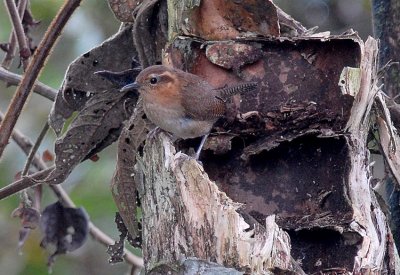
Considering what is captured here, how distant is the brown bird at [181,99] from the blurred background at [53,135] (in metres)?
0.71

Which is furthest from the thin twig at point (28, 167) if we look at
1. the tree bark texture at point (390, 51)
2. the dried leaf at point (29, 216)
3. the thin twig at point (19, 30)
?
the tree bark texture at point (390, 51)

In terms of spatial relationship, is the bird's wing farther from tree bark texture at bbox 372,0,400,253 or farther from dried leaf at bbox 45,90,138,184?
tree bark texture at bbox 372,0,400,253

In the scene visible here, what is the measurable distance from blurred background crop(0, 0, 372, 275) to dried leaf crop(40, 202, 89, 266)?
738mm

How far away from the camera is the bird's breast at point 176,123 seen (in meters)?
3.44

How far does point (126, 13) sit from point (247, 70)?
652 mm

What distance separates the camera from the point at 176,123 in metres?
3.69

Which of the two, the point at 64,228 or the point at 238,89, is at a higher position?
the point at 238,89

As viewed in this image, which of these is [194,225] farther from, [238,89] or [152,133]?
[238,89]

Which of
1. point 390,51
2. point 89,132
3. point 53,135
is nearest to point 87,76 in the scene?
point 89,132

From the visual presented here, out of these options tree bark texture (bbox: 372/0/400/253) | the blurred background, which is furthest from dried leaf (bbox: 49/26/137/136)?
tree bark texture (bbox: 372/0/400/253)

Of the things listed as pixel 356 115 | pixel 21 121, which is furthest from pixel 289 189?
pixel 21 121

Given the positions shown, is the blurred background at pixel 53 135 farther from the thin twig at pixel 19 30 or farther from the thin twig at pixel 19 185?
the thin twig at pixel 19 185

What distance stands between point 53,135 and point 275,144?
2.74 meters

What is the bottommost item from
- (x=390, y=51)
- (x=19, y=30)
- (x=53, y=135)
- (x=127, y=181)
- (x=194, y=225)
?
(x=194, y=225)
